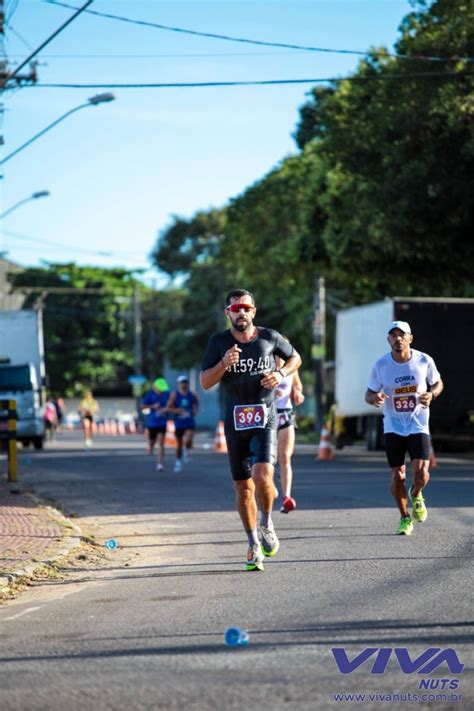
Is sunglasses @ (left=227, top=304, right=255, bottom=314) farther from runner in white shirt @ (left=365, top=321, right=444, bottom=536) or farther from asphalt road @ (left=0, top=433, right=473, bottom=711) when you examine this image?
runner in white shirt @ (left=365, top=321, right=444, bottom=536)

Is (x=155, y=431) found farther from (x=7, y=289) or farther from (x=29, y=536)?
(x=7, y=289)

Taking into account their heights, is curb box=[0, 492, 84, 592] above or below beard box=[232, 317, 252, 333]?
below

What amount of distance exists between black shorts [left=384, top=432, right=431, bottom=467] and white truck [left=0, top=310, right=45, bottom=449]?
26.2m

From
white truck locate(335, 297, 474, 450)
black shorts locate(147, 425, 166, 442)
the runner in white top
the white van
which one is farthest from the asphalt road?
the white van

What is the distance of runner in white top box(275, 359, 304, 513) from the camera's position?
48.7 feet

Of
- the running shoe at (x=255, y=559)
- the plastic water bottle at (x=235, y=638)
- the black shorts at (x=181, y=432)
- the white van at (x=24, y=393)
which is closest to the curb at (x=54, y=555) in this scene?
the running shoe at (x=255, y=559)

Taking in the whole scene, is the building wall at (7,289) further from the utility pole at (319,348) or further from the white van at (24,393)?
the white van at (24,393)

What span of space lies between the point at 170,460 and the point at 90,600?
870 inches

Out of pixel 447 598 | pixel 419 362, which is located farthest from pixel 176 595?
pixel 419 362

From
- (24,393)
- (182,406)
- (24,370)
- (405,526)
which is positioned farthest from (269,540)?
(24,370)

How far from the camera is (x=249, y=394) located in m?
10.5

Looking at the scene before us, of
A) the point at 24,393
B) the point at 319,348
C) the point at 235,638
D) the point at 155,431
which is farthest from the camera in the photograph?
the point at 319,348

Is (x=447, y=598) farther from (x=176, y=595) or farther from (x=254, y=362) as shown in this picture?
(x=254, y=362)

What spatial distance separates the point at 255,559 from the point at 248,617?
97.2 inches
